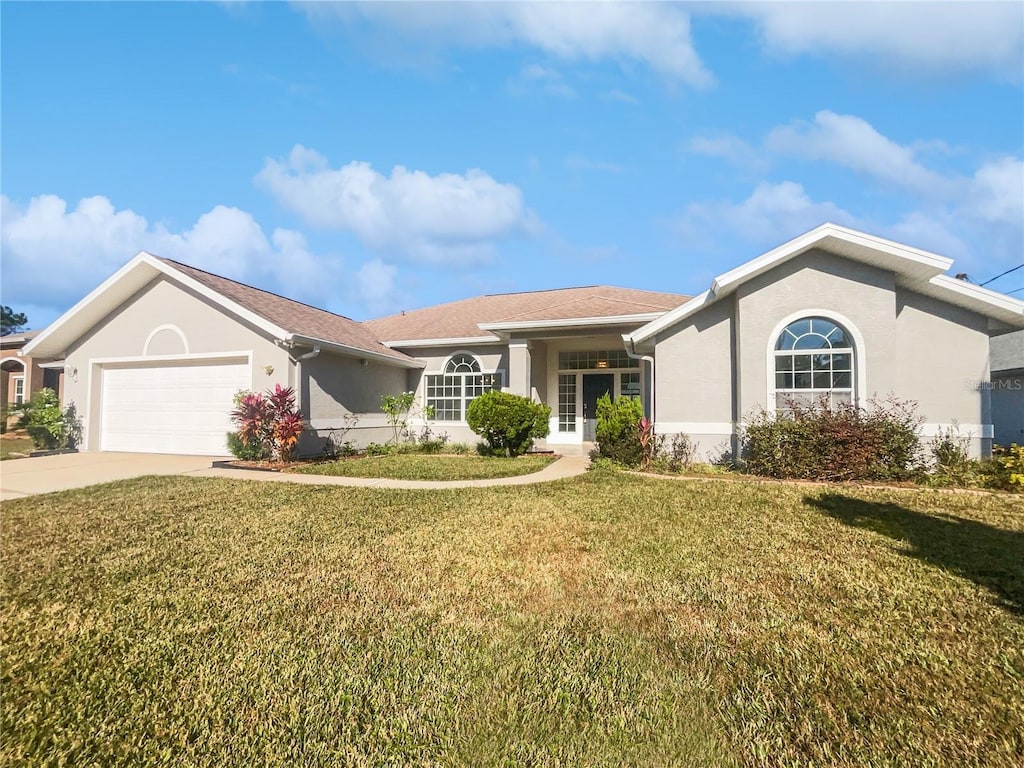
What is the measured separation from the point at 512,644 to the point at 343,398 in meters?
12.1

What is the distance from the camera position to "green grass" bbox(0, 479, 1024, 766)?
2.26m

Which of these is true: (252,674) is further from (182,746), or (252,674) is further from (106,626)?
(106,626)

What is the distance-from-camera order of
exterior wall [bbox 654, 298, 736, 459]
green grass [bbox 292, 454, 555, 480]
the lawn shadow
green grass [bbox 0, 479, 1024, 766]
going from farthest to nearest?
exterior wall [bbox 654, 298, 736, 459] < green grass [bbox 292, 454, 555, 480] < the lawn shadow < green grass [bbox 0, 479, 1024, 766]

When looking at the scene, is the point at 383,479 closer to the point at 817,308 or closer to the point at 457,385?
the point at 457,385

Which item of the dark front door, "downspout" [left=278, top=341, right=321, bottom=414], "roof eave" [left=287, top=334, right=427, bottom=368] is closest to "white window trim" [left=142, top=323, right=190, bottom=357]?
"downspout" [left=278, top=341, right=321, bottom=414]

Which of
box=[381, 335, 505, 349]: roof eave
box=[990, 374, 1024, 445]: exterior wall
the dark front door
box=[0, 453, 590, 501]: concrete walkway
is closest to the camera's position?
box=[0, 453, 590, 501]: concrete walkway

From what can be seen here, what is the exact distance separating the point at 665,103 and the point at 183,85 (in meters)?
12.7

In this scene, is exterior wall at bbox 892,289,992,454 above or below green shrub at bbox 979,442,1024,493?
above

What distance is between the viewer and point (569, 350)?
16438 mm

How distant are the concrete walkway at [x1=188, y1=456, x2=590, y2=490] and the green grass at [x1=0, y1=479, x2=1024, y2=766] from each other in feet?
9.79

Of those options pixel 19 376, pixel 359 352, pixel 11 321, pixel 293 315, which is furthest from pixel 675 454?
pixel 11 321

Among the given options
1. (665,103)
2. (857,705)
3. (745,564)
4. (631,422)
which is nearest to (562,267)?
(665,103)

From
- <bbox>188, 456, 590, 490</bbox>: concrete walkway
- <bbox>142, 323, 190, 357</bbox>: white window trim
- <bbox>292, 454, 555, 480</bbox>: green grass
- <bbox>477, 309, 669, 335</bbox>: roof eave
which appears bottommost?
<bbox>188, 456, 590, 490</bbox>: concrete walkway

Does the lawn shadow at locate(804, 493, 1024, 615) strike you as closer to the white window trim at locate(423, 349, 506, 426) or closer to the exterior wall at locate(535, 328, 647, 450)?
the exterior wall at locate(535, 328, 647, 450)
